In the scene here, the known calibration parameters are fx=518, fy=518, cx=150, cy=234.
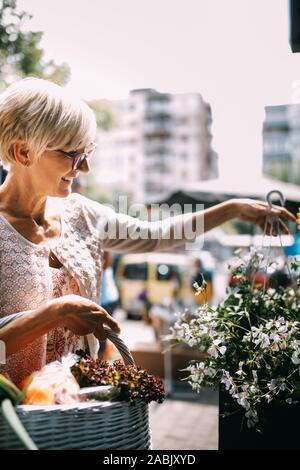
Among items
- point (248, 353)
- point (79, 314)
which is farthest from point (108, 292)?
point (79, 314)

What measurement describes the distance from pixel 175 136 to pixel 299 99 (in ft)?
255

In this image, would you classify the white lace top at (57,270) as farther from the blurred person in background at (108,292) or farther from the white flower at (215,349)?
the blurred person in background at (108,292)

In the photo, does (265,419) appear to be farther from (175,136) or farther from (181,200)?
(175,136)


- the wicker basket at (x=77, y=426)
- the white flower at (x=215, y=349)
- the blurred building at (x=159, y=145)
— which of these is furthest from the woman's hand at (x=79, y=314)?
the blurred building at (x=159, y=145)

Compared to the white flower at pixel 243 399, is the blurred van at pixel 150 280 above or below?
below

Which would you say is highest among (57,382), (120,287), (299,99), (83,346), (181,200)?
(299,99)

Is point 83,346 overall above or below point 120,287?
above

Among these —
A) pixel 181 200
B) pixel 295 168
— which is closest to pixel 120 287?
pixel 181 200

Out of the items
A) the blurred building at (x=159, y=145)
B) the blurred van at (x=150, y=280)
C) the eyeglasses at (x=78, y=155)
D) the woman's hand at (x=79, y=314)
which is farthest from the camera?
the blurred building at (x=159, y=145)

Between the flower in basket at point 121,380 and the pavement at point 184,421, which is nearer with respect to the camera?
the flower in basket at point 121,380

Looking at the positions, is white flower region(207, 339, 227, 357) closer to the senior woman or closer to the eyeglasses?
the senior woman

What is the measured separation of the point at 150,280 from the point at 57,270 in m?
15.5

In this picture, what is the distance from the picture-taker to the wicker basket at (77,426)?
3.43ft
